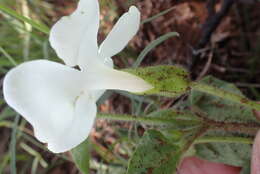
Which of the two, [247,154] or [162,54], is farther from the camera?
[162,54]

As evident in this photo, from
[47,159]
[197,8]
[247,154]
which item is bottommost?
[47,159]

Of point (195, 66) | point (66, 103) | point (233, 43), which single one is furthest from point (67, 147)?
point (233, 43)

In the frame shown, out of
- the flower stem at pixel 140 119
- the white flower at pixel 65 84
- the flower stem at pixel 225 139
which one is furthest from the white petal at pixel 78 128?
the flower stem at pixel 225 139

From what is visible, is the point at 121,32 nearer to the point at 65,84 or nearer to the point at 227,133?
the point at 65,84

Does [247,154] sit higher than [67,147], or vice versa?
[67,147]

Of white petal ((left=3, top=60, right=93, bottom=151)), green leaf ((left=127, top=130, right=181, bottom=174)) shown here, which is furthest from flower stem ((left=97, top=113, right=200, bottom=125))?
white petal ((left=3, top=60, right=93, bottom=151))

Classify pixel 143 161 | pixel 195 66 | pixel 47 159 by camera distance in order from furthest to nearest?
pixel 47 159 < pixel 195 66 < pixel 143 161

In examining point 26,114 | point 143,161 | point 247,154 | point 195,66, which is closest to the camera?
point 26,114

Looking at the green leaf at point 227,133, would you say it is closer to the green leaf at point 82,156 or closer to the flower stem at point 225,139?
the flower stem at point 225,139

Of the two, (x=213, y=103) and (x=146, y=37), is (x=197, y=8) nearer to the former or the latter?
(x=146, y=37)
